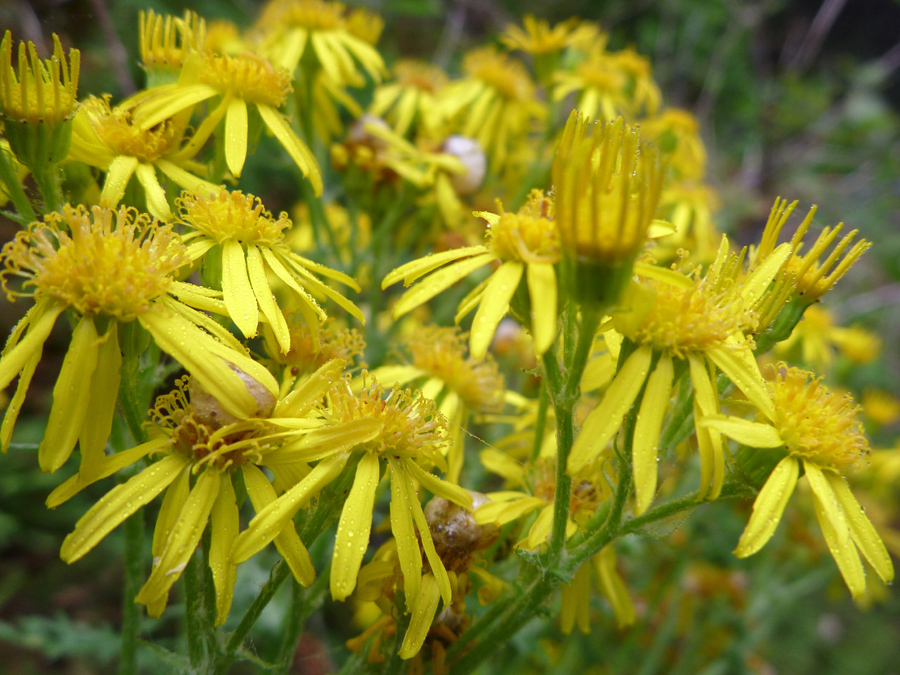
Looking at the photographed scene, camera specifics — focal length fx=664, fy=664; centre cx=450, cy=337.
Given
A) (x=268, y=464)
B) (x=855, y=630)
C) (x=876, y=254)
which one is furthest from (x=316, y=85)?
(x=876, y=254)

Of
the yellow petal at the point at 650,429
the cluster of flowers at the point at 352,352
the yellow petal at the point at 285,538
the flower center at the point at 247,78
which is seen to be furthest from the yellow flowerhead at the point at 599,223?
the flower center at the point at 247,78

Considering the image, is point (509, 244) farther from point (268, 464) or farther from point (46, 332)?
point (46, 332)

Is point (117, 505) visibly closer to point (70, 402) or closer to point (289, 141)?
point (70, 402)

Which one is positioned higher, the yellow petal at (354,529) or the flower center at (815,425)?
the flower center at (815,425)

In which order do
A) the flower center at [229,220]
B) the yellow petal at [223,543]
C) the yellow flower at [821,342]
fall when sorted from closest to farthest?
the yellow petal at [223,543]
the flower center at [229,220]
the yellow flower at [821,342]

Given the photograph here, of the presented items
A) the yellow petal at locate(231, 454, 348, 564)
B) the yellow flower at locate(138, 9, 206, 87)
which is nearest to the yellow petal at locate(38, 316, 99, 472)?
the yellow petal at locate(231, 454, 348, 564)

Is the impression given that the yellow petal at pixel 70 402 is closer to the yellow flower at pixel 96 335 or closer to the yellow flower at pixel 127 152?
the yellow flower at pixel 96 335

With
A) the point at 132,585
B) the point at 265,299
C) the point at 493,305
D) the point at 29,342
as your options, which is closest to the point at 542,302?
the point at 493,305
